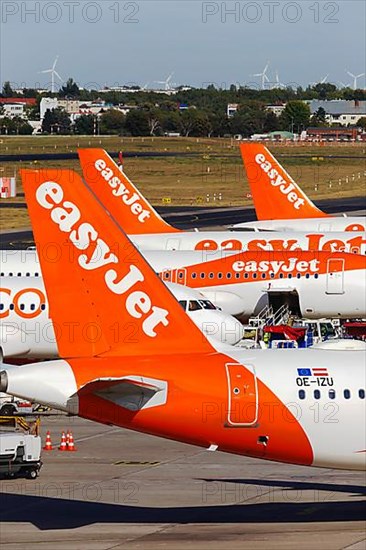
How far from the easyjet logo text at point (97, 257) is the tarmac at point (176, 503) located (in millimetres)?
5001

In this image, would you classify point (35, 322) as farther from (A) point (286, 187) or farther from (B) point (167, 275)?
(A) point (286, 187)

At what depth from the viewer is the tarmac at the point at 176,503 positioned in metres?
30.6

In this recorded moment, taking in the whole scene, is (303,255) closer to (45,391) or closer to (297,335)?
(297,335)

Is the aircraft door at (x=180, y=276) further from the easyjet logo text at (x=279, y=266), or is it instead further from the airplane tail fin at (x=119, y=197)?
the airplane tail fin at (x=119, y=197)

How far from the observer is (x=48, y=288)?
31.2 metres

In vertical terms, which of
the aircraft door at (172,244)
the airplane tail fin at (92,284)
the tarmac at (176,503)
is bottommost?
the tarmac at (176,503)

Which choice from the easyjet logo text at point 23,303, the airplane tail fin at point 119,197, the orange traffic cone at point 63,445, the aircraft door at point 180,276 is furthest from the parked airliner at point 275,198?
the orange traffic cone at point 63,445

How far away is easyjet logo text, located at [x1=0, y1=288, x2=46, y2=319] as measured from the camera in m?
54.3

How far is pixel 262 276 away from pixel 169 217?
64.8 meters

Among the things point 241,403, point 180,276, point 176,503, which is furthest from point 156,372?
point 180,276

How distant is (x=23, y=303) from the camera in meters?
54.6

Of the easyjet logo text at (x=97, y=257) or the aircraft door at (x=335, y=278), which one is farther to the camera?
the aircraft door at (x=335, y=278)

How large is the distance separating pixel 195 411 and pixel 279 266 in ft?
115

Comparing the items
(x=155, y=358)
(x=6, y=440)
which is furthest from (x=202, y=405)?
(x=6, y=440)
